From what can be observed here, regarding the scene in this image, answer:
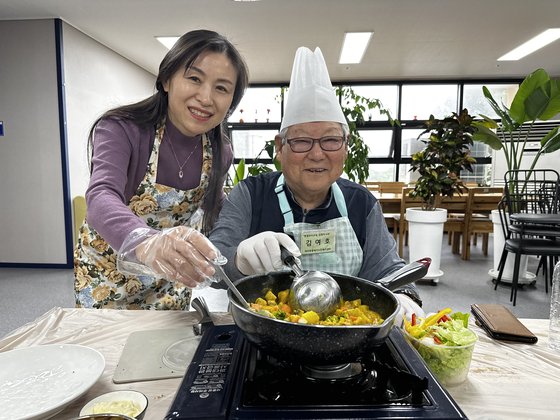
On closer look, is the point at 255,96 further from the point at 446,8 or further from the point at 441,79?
the point at 446,8

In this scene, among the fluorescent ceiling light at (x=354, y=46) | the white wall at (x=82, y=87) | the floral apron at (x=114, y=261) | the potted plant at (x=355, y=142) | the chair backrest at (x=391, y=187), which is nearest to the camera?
A: the floral apron at (x=114, y=261)

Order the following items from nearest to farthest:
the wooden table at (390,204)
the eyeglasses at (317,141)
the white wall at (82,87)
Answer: the eyeglasses at (317,141) → the white wall at (82,87) → the wooden table at (390,204)

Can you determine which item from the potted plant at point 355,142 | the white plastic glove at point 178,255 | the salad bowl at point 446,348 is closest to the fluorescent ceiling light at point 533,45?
the potted plant at point 355,142

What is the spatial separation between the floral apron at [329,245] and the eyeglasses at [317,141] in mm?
283

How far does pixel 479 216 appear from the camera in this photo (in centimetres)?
573

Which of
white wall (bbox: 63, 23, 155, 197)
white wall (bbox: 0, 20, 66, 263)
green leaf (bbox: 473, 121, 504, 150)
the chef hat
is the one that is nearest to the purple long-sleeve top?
the chef hat

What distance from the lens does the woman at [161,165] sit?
1.27m

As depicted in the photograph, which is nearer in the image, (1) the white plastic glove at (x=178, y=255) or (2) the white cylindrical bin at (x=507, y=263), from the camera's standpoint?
(1) the white plastic glove at (x=178, y=255)

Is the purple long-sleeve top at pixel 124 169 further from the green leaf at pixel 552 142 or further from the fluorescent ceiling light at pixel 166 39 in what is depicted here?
the fluorescent ceiling light at pixel 166 39

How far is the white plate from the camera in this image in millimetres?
729

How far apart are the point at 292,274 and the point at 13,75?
5.34 metres

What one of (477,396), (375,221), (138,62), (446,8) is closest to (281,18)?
(446,8)

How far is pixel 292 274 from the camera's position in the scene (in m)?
1.01

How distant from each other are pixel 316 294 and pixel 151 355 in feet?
1.51
